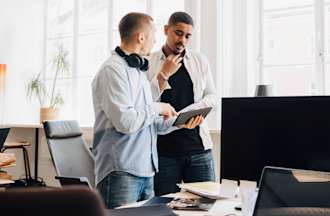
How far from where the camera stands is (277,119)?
136 cm

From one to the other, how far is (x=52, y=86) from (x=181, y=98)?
305cm

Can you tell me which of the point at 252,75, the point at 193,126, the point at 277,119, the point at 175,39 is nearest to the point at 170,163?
the point at 193,126

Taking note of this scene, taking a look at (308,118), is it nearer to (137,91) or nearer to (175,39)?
(137,91)

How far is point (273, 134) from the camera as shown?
1371mm

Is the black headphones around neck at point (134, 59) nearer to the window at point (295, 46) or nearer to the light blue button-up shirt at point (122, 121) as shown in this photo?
the light blue button-up shirt at point (122, 121)

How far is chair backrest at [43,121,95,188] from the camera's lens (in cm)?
245

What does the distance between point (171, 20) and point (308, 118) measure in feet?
4.21

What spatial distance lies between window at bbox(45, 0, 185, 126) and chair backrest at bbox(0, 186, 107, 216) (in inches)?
161

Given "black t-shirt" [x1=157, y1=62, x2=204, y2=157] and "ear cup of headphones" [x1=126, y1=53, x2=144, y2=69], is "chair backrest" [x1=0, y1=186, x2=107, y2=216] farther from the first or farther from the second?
"black t-shirt" [x1=157, y1=62, x2=204, y2=157]

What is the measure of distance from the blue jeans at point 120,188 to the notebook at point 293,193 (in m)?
0.77

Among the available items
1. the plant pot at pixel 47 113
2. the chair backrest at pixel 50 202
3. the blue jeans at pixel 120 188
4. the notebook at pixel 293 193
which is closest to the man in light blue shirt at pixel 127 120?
the blue jeans at pixel 120 188

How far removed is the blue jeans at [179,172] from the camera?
2158 millimetres

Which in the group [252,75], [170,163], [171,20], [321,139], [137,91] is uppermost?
[171,20]

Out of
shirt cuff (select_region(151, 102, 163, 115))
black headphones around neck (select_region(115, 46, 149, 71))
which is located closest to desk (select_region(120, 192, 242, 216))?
shirt cuff (select_region(151, 102, 163, 115))
